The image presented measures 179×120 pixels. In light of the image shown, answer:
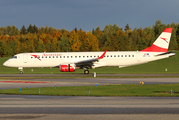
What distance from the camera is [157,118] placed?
11695mm

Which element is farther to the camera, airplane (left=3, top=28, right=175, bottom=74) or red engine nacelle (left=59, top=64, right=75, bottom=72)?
airplane (left=3, top=28, right=175, bottom=74)

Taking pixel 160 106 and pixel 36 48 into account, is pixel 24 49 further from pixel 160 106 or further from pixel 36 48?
pixel 160 106

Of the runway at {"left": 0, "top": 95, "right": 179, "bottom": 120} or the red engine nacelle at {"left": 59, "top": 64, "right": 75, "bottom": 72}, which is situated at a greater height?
the red engine nacelle at {"left": 59, "top": 64, "right": 75, "bottom": 72}

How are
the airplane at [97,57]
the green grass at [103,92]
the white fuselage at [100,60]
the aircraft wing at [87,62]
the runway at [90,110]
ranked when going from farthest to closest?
1. the white fuselage at [100,60]
2. the airplane at [97,57]
3. the aircraft wing at [87,62]
4. the green grass at [103,92]
5. the runway at [90,110]

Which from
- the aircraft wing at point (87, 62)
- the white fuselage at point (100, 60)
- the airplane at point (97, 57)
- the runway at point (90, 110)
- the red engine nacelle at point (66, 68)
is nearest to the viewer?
the runway at point (90, 110)

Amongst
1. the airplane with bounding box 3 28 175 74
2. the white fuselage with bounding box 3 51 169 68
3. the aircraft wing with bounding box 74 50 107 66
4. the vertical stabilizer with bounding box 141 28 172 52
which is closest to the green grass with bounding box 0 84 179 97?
the aircraft wing with bounding box 74 50 107 66

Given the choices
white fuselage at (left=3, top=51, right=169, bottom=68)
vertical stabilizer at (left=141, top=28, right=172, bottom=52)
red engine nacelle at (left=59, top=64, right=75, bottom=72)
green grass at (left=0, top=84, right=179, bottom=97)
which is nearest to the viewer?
green grass at (left=0, top=84, right=179, bottom=97)

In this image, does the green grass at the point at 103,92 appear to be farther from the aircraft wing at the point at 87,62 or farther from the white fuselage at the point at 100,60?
the white fuselage at the point at 100,60

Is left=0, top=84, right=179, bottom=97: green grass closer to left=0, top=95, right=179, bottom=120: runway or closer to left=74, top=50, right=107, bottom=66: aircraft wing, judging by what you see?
left=0, top=95, right=179, bottom=120: runway

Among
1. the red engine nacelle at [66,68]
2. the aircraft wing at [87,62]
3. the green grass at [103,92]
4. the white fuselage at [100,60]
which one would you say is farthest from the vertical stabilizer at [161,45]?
the green grass at [103,92]

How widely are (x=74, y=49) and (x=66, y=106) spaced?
80.5 metres

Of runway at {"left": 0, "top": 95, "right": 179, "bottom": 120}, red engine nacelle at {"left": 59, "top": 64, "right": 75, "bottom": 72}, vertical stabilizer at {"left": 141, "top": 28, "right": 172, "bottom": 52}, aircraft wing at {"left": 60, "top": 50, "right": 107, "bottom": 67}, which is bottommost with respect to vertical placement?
runway at {"left": 0, "top": 95, "right": 179, "bottom": 120}

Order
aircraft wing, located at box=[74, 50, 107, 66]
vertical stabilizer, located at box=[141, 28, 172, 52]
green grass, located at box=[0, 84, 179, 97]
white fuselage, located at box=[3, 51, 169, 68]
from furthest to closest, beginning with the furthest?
vertical stabilizer, located at box=[141, 28, 172, 52] < white fuselage, located at box=[3, 51, 169, 68] < aircraft wing, located at box=[74, 50, 107, 66] < green grass, located at box=[0, 84, 179, 97]

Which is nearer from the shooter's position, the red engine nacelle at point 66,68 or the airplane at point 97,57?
the red engine nacelle at point 66,68
